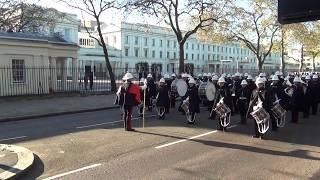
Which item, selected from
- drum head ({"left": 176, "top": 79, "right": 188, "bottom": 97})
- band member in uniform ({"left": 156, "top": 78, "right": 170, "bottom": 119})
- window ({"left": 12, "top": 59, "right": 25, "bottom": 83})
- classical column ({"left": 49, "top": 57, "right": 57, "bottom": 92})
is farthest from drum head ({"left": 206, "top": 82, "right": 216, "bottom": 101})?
classical column ({"left": 49, "top": 57, "right": 57, "bottom": 92})

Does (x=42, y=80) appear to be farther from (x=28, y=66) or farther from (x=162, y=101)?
(x=162, y=101)

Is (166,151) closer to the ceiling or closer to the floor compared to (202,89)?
closer to the floor

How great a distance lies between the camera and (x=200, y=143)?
12.0 metres

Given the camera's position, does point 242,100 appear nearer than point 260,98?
No

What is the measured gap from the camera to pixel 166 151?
10.9 m

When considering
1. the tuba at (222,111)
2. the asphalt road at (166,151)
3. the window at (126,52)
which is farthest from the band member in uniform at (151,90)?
the window at (126,52)

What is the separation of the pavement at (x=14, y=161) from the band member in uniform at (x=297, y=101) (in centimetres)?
1023

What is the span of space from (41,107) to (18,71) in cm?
636

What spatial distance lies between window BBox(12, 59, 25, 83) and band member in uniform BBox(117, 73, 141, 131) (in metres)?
15.0

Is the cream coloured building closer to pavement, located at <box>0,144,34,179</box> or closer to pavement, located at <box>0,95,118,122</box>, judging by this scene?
pavement, located at <box>0,95,118,122</box>

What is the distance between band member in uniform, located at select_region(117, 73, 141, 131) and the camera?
14.4 meters

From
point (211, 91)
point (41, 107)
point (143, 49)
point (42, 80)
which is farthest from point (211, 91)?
point (143, 49)

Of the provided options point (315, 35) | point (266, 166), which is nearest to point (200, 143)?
point (266, 166)

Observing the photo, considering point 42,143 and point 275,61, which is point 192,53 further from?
point 42,143
